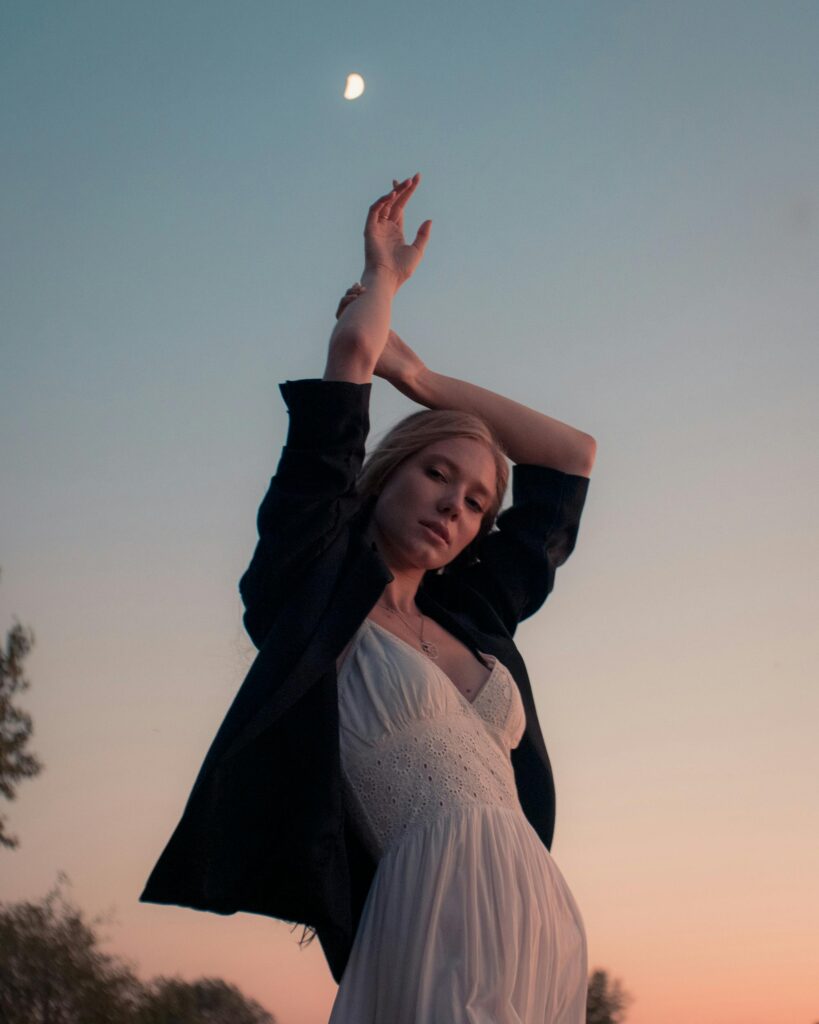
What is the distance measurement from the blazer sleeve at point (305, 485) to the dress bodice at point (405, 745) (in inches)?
9.3

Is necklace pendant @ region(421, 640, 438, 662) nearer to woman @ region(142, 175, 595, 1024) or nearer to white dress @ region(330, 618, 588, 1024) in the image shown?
woman @ region(142, 175, 595, 1024)

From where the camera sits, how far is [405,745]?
2672mm

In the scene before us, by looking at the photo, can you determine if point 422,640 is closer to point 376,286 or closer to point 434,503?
point 434,503

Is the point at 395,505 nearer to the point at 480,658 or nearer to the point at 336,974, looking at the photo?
the point at 480,658

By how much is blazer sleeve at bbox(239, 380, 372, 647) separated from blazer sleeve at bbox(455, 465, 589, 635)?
0.64 meters

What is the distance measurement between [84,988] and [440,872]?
160 inches

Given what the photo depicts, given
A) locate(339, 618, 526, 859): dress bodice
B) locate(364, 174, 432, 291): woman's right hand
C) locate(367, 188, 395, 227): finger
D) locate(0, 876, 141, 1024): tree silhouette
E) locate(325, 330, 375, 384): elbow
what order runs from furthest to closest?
1. locate(0, 876, 141, 1024): tree silhouette
2. locate(367, 188, 395, 227): finger
3. locate(364, 174, 432, 291): woman's right hand
4. locate(325, 330, 375, 384): elbow
5. locate(339, 618, 526, 859): dress bodice

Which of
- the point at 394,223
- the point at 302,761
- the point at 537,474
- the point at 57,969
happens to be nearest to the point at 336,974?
the point at 302,761

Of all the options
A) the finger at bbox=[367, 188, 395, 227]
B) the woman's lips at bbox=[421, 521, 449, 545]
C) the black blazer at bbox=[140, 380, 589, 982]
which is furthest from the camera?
the finger at bbox=[367, 188, 395, 227]

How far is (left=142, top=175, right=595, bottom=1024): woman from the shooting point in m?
2.44

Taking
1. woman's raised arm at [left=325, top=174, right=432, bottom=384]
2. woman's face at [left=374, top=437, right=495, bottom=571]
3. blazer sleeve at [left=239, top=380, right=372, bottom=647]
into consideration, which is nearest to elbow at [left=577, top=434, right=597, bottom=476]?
woman's face at [left=374, top=437, right=495, bottom=571]

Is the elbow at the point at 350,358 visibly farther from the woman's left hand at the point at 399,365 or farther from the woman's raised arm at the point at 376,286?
the woman's left hand at the point at 399,365

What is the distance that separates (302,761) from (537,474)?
44.3 inches

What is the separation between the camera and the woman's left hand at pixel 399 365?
3.26 meters
